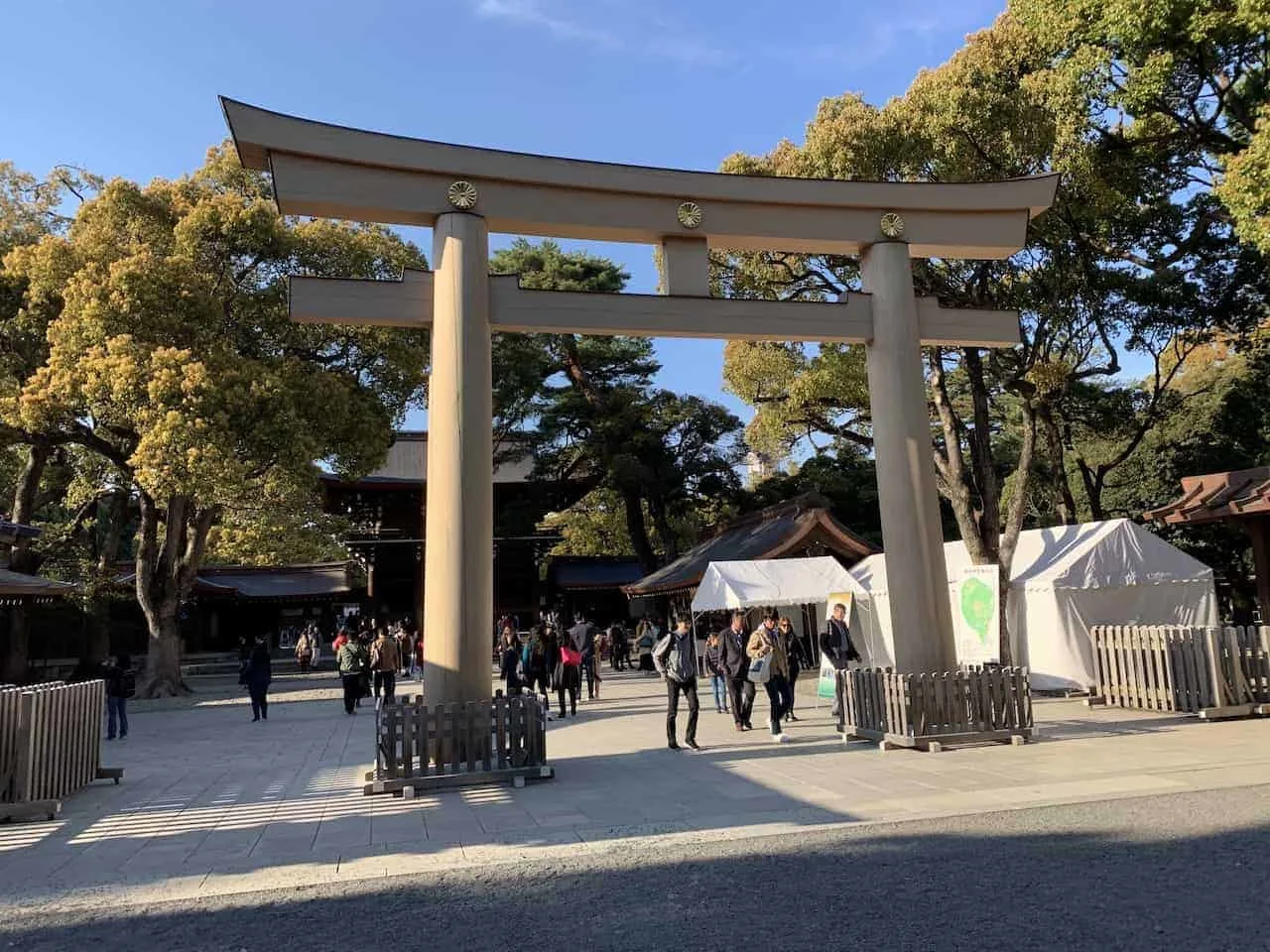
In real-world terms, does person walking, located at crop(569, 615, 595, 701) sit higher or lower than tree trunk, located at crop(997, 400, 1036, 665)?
lower

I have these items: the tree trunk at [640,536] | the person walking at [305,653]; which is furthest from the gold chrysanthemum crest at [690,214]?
the person walking at [305,653]

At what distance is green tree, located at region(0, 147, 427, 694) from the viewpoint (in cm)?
1697

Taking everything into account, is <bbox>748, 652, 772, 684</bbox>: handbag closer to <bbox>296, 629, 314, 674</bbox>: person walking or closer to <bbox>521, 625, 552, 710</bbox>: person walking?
<bbox>521, 625, 552, 710</bbox>: person walking

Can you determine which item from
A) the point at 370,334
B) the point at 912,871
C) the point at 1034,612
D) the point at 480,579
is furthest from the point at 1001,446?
the point at 912,871

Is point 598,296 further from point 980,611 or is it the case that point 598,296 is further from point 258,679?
point 258,679

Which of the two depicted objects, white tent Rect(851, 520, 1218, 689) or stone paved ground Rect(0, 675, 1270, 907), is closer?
stone paved ground Rect(0, 675, 1270, 907)

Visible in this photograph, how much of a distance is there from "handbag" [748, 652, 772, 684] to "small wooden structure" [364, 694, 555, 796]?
11.3 feet

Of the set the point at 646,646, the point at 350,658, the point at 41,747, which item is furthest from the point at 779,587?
the point at 41,747

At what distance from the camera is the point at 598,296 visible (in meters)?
9.56

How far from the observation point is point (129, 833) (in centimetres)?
700

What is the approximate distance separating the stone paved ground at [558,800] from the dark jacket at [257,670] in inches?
149

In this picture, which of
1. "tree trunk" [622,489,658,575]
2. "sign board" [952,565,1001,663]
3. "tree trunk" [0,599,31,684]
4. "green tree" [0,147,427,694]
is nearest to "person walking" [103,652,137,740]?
"green tree" [0,147,427,694]

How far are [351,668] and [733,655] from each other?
773cm

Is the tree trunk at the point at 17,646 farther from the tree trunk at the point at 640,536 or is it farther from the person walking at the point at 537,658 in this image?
the tree trunk at the point at 640,536
